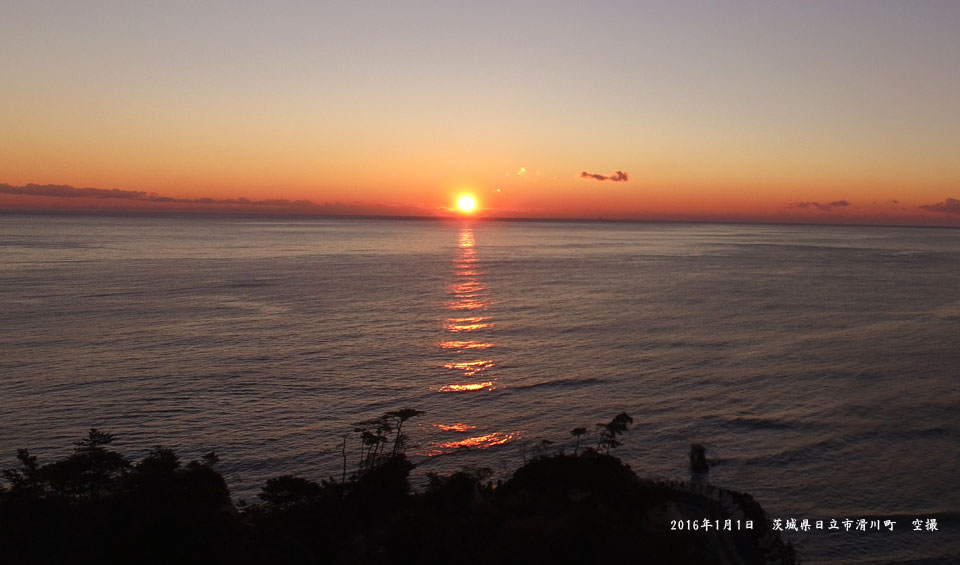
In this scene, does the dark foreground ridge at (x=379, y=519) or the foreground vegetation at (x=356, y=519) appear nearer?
the foreground vegetation at (x=356, y=519)

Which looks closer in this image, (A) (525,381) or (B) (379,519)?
(B) (379,519)

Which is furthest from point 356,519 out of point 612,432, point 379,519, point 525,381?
point 525,381

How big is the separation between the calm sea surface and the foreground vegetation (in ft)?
25.3

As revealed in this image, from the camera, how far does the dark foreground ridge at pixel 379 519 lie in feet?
72.1

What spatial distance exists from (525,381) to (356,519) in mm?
27783

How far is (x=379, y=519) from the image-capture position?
27594 millimetres

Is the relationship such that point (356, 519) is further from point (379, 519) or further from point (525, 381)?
point (525, 381)

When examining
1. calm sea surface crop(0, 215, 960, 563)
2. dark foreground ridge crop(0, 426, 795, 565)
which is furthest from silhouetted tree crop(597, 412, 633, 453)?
dark foreground ridge crop(0, 426, 795, 565)

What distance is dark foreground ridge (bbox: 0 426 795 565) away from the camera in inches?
866

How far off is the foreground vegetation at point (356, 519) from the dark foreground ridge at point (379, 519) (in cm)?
5

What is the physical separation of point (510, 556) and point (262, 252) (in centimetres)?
18291

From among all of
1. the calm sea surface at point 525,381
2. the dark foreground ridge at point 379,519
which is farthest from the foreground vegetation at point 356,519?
the calm sea surface at point 525,381

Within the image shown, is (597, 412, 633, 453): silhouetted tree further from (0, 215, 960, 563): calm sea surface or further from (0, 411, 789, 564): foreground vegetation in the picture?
(0, 411, 789, 564): foreground vegetation

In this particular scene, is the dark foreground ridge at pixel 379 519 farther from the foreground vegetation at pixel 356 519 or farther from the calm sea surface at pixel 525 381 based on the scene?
the calm sea surface at pixel 525 381
